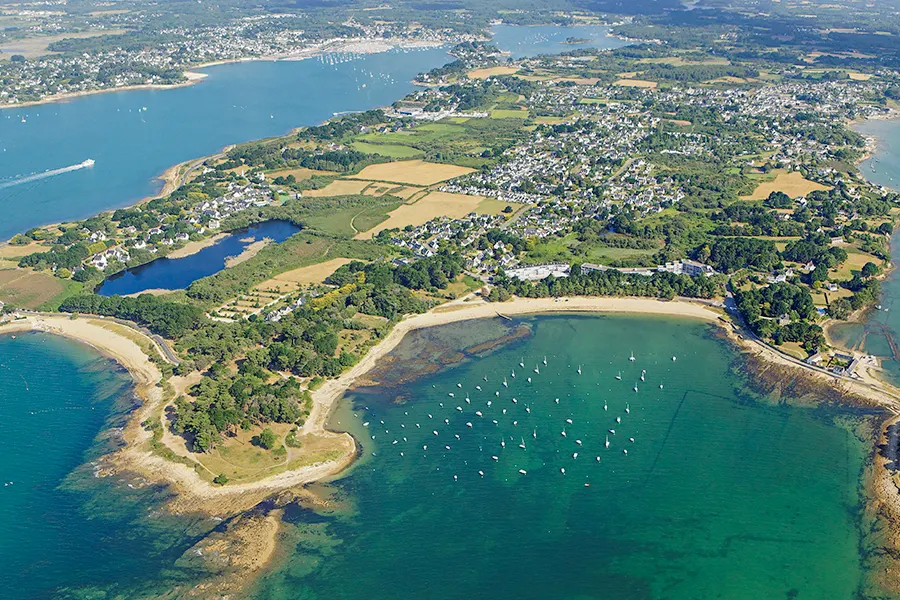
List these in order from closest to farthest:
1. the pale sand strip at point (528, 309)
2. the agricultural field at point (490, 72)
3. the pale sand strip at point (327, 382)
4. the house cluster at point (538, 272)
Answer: the pale sand strip at point (327, 382) → the pale sand strip at point (528, 309) → the house cluster at point (538, 272) → the agricultural field at point (490, 72)

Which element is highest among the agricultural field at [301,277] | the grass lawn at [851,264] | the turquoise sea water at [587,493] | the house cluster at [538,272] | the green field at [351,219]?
the house cluster at [538,272]

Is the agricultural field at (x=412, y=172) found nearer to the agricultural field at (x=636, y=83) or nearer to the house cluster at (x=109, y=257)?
the house cluster at (x=109, y=257)

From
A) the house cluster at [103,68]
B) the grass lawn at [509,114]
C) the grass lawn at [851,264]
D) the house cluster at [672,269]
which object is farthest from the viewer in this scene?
the house cluster at [103,68]

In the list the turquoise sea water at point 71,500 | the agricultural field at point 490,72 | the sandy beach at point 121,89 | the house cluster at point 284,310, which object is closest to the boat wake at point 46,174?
the sandy beach at point 121,89

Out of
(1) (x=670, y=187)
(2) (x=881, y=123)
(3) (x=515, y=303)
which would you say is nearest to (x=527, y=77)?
(2) (x=881, y=123)

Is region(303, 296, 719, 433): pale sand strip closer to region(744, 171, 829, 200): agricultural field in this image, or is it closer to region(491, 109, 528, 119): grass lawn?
region(744, 171, 829, 200): agricultural field
